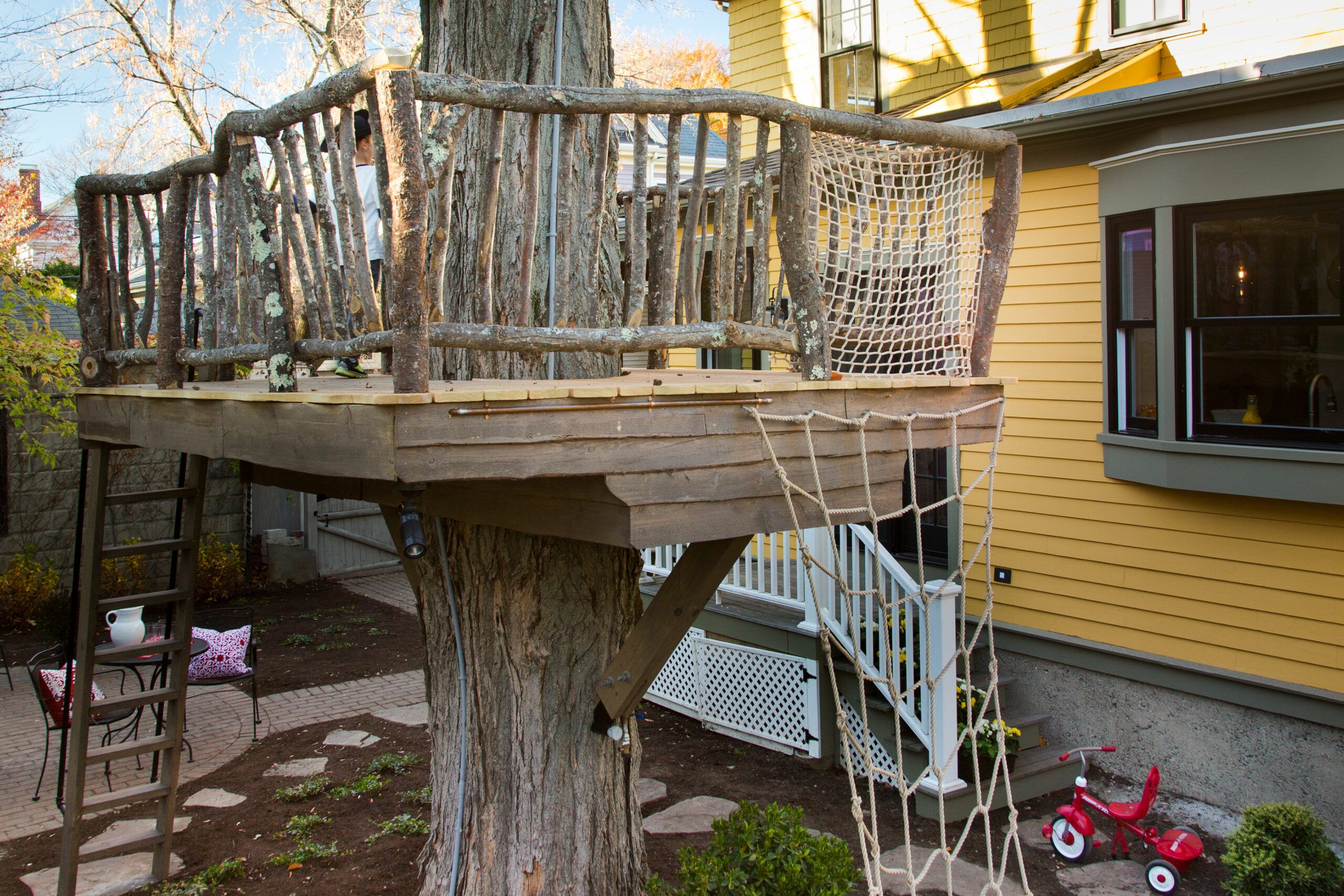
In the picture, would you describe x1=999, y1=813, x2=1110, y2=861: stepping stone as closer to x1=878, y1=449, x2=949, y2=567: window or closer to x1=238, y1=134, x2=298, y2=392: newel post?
x1=878, y1=449, x2=949, y2=567: window

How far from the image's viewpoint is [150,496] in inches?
203

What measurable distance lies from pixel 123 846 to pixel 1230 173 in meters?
7.00

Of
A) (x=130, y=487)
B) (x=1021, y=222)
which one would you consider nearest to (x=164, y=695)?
(x=1021, y=222)

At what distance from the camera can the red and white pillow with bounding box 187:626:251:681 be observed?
7109 mm

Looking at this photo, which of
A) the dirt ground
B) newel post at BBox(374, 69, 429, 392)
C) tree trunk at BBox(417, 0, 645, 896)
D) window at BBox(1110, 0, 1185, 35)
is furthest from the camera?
window at BBox(1110, 0, 1185, 35)

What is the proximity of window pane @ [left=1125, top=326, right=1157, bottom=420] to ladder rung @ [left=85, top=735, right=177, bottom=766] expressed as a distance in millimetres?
6031

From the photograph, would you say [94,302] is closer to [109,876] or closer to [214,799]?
[109,876]

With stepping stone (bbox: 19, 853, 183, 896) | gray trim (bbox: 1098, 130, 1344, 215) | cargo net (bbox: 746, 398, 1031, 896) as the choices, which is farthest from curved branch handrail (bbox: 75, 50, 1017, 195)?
stepping stone (bbox: 19, 853, 183, 896)

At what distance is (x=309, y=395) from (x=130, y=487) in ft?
33.6

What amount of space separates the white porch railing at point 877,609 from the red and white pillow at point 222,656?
3.12m

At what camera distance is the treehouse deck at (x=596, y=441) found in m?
2.39

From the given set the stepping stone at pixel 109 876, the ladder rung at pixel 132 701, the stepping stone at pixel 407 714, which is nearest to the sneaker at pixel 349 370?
the ladder rung at pixel 132 701

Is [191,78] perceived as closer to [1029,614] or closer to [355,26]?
[355,26]

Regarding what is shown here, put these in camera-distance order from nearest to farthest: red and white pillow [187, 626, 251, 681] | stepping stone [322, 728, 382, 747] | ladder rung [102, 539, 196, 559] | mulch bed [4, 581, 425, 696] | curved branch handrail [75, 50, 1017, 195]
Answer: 1. curved branch handrail [75, 50, 1017, 195]
2. ladder rung [102, 539, 196, 559]
3. red and white pillow [187, 626, 251, 681]
4. stepping stone [322, 728, 382, 747]
5. mulch bed [4, 581, 425, 696]
